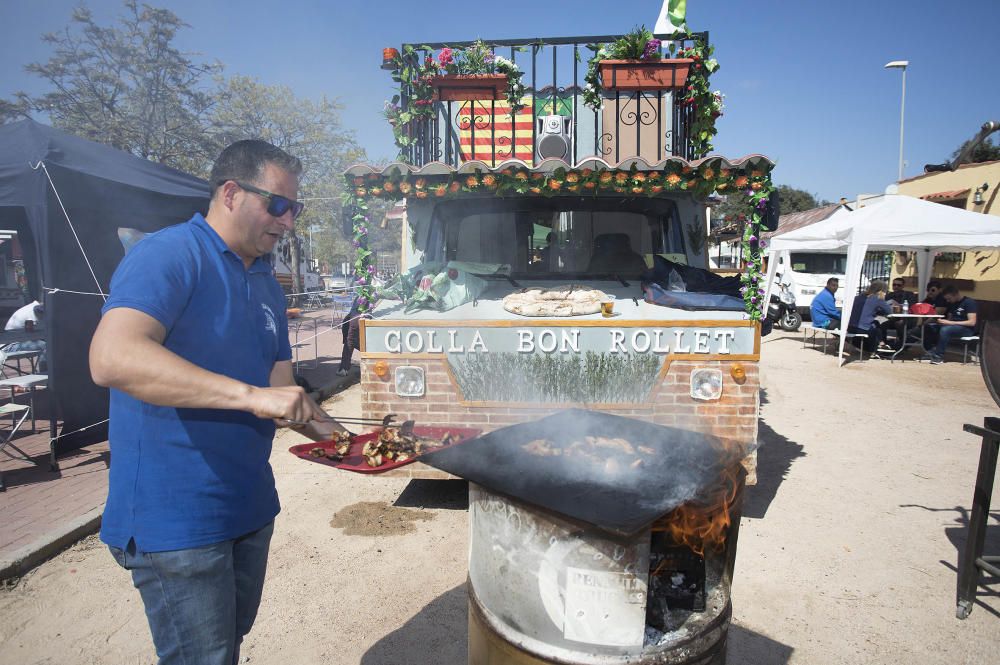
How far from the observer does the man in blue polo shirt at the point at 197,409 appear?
144 centimetres

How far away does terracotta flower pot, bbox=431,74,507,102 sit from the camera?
231 inches

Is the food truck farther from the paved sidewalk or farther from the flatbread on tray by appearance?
the paved sidewalk

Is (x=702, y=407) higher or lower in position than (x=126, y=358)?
lower

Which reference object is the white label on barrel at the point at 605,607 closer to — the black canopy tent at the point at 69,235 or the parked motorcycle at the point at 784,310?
the black canopy tent at the point at 69,235

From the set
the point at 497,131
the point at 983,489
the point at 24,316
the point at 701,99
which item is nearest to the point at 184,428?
the point at 983,489

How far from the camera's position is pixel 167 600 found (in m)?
1.61

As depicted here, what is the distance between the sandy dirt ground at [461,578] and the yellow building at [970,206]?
12.4m

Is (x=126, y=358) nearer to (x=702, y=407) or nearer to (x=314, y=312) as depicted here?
(x=702, y=407)

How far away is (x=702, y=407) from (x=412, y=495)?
255 centimetres

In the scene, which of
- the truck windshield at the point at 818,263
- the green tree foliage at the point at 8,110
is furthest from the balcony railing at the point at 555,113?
the green tree foliage at the point at 8,110

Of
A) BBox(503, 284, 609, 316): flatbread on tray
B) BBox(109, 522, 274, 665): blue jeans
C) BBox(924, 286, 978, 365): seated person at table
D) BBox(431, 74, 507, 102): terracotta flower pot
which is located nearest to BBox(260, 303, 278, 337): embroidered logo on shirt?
BBox(109, 522, 274, 665): blue jeans

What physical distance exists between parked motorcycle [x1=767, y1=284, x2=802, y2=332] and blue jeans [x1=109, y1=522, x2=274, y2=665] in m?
16.7

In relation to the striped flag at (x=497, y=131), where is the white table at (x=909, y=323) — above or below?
below

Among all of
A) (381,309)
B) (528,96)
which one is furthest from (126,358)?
(528,96)
